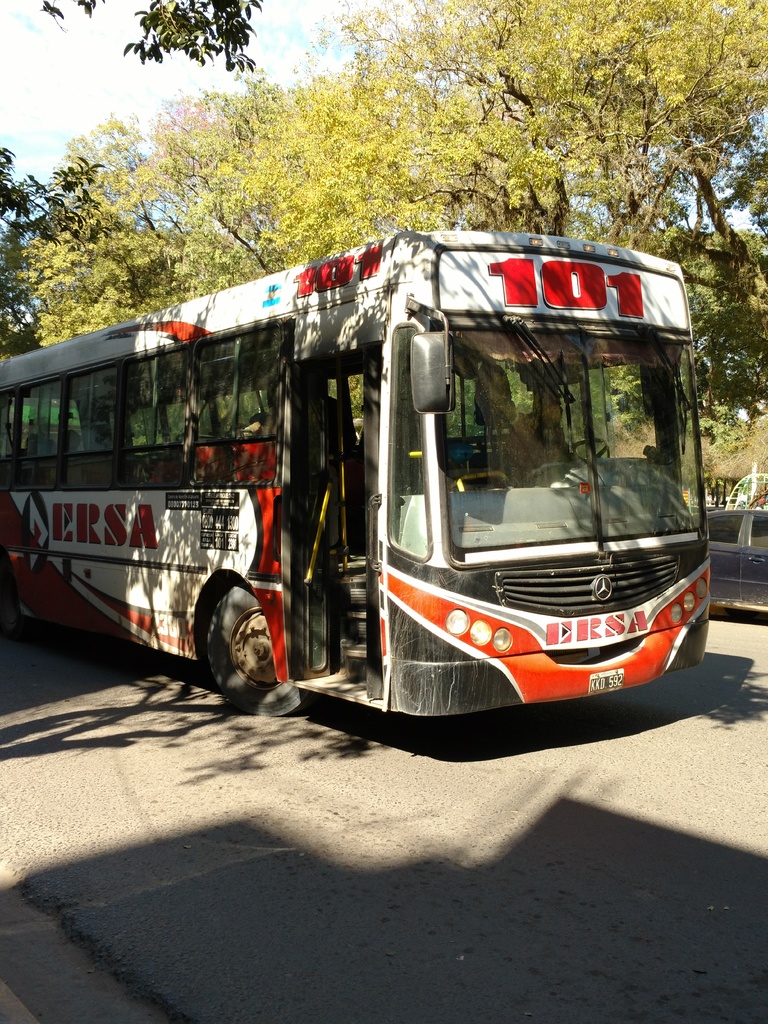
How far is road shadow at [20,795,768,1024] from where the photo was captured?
367 centimetres

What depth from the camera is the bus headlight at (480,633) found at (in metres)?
6.07

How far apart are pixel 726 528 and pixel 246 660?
25.9ft

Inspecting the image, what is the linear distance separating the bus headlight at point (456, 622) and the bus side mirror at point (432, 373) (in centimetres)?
113

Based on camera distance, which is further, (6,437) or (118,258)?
(118,258)

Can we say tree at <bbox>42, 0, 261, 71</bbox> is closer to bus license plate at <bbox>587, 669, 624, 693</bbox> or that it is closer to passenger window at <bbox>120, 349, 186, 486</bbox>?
passenger window at <bbox>120, 349, 186, 486</bbox>

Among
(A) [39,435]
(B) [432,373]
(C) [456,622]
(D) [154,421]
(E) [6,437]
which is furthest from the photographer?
(E) [6,437]

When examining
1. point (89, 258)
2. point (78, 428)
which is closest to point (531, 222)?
point (78, 428)

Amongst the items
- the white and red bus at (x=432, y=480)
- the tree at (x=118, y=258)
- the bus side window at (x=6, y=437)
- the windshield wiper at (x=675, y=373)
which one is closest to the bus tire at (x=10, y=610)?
the bus side window at (x=6, y=437)

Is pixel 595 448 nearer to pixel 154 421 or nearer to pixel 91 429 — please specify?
pixel 154 421

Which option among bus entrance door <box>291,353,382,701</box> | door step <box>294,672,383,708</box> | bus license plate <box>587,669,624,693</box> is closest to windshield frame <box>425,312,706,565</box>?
bus license plate <box>587,669,624,693</box>

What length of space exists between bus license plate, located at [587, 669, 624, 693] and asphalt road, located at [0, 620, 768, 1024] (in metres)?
0.48

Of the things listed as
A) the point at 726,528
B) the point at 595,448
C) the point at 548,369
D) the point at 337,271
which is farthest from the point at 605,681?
the point at 726,528

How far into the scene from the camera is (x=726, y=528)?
44.9 ft

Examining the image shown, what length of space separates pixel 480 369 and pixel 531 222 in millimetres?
13124
